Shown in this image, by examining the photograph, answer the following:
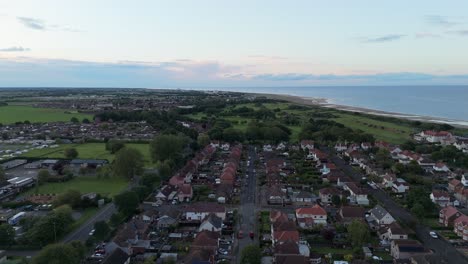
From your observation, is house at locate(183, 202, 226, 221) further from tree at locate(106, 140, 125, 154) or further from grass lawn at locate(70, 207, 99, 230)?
tree at locate(106, 140, 125, 154)

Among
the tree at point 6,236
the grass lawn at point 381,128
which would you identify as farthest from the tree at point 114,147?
the grass lawn at point 381,128

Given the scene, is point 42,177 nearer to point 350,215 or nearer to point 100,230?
point 100,230

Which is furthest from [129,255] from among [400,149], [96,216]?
[400,149]

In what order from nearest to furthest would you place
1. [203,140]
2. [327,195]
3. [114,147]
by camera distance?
[327,195]
[114,147]
[203,140]

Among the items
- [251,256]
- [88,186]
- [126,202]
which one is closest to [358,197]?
[251,256]

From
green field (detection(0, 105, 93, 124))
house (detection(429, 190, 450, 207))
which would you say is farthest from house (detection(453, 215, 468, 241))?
green field (detection(0, 105, 93, 124))

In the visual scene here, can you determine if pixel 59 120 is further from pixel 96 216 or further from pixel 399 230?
pixel 399 230

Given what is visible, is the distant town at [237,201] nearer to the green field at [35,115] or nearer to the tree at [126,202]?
the tree at [126,202]
